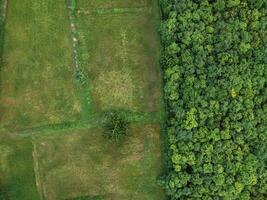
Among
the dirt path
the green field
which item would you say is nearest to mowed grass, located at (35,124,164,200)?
the green field

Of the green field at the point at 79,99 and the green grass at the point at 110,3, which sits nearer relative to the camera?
the green field at the point at 79,99

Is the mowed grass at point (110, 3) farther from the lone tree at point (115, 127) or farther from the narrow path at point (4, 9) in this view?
the lone tree at point (115, 127)

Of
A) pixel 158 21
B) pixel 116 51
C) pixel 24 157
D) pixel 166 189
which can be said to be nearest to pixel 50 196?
pixel 24 157

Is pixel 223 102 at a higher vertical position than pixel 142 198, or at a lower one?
higher

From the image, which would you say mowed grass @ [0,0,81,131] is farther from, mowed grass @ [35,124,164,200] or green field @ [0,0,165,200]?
mowed grass @ [35,124,164,200]

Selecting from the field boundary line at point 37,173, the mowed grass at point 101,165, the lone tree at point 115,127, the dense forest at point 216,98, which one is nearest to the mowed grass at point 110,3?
the dense forest at point 216,98

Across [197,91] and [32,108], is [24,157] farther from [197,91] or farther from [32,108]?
[197,91]
